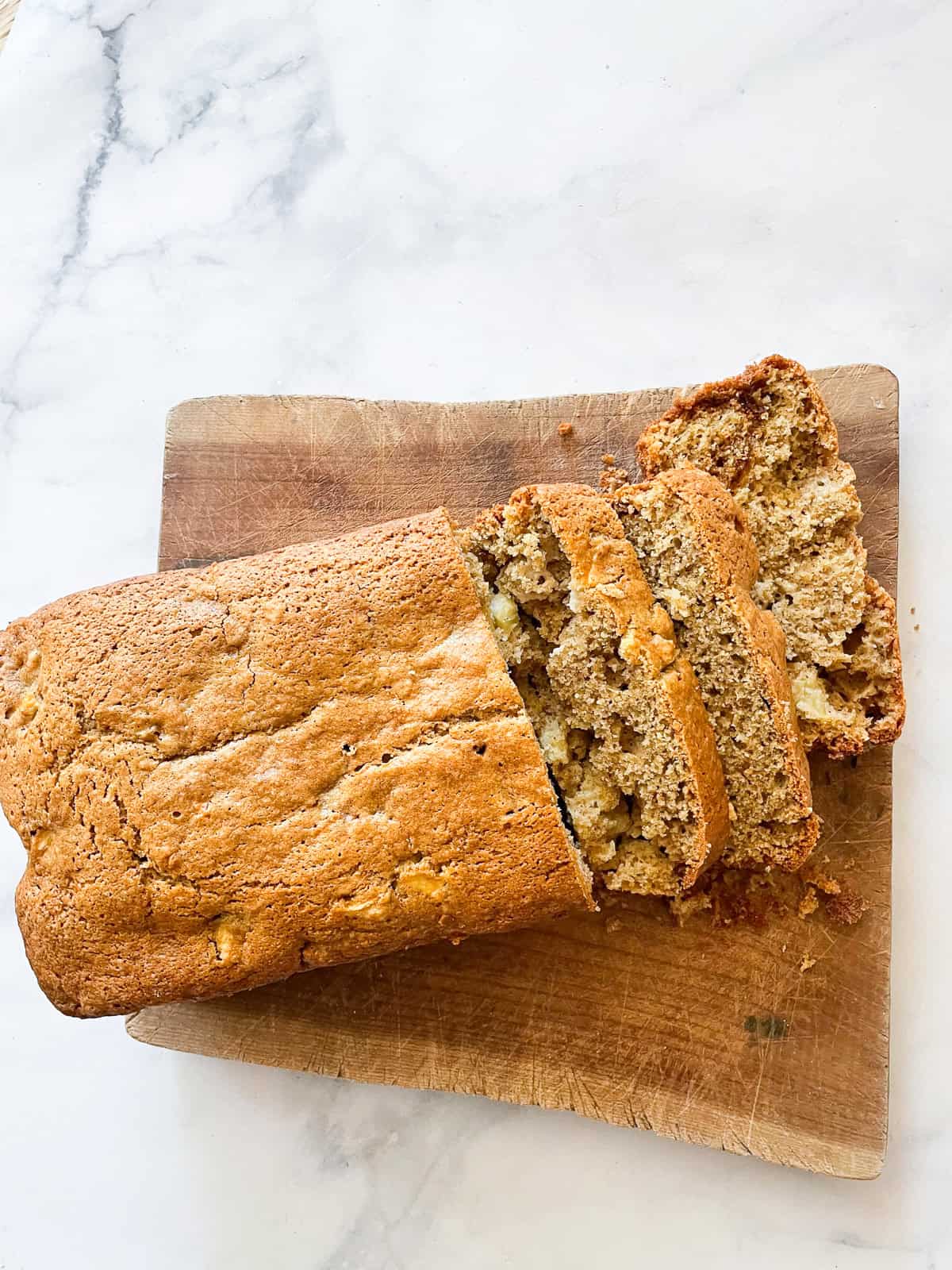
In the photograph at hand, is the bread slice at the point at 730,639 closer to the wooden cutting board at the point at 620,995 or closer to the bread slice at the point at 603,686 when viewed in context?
the bread slice at the point at 603,686

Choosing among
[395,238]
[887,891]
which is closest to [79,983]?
[887,891]

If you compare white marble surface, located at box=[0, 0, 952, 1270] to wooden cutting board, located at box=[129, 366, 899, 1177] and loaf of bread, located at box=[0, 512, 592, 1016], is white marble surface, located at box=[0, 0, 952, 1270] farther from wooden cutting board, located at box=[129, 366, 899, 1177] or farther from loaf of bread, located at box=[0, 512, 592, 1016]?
loaf of bread, located at box=[0, 512, 592, 1016]

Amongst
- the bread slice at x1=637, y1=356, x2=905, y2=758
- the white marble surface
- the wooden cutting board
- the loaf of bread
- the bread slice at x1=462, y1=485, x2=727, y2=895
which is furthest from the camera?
the white marble surface

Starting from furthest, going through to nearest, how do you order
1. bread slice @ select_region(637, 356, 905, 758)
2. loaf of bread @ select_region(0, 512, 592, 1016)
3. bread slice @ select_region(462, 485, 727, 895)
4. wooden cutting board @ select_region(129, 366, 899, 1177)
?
wooden cutting board @ select_region(129, 366, 899, 1177), bread slice @ select_region(637, 356, 905, 758), bread slice @ select_region(462, 485, 727, 895), loaf of bread @ select_region(0, 512, 592, 1016)

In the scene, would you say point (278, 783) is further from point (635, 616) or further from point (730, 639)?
point (730, 639)

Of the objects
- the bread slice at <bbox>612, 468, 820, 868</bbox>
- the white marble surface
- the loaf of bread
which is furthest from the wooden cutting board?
the loaf of bread

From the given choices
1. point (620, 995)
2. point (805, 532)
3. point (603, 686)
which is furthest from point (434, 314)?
point (620, 995)
